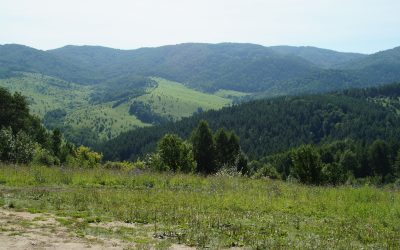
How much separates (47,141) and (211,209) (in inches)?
2814

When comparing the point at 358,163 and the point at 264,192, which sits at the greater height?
the point at 264,192

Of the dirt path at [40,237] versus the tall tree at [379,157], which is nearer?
the dirt path at [40,237]

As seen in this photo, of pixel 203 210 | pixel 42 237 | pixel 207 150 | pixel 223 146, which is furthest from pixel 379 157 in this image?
pixel 42 237

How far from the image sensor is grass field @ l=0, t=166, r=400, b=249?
38.8 feet

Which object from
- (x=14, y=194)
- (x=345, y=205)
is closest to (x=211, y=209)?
(x=345, y=205)

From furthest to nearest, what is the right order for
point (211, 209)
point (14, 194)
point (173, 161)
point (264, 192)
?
point (173, 161), point (264, 192), point (14, 194), point (211, 209)

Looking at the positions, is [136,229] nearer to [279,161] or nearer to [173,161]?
[173,161]

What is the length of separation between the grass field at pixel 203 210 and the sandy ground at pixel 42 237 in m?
0.38

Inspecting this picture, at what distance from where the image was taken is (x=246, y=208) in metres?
16.4

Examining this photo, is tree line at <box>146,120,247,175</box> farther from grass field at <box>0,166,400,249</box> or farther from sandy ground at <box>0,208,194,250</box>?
sandy ground at <box>0,208,194,250</box>

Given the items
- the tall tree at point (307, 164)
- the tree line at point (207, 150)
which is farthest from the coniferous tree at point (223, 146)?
the tall tree at point (307, 164)

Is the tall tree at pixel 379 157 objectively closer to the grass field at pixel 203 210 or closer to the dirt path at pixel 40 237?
the grass field at pixel 203 210

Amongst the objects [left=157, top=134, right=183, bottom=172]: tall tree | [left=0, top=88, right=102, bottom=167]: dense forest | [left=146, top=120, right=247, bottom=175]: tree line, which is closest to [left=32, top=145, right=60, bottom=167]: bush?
[left=0, top=88, right=102, bottom=167]: dense forest

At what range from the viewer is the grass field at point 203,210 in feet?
38.8
